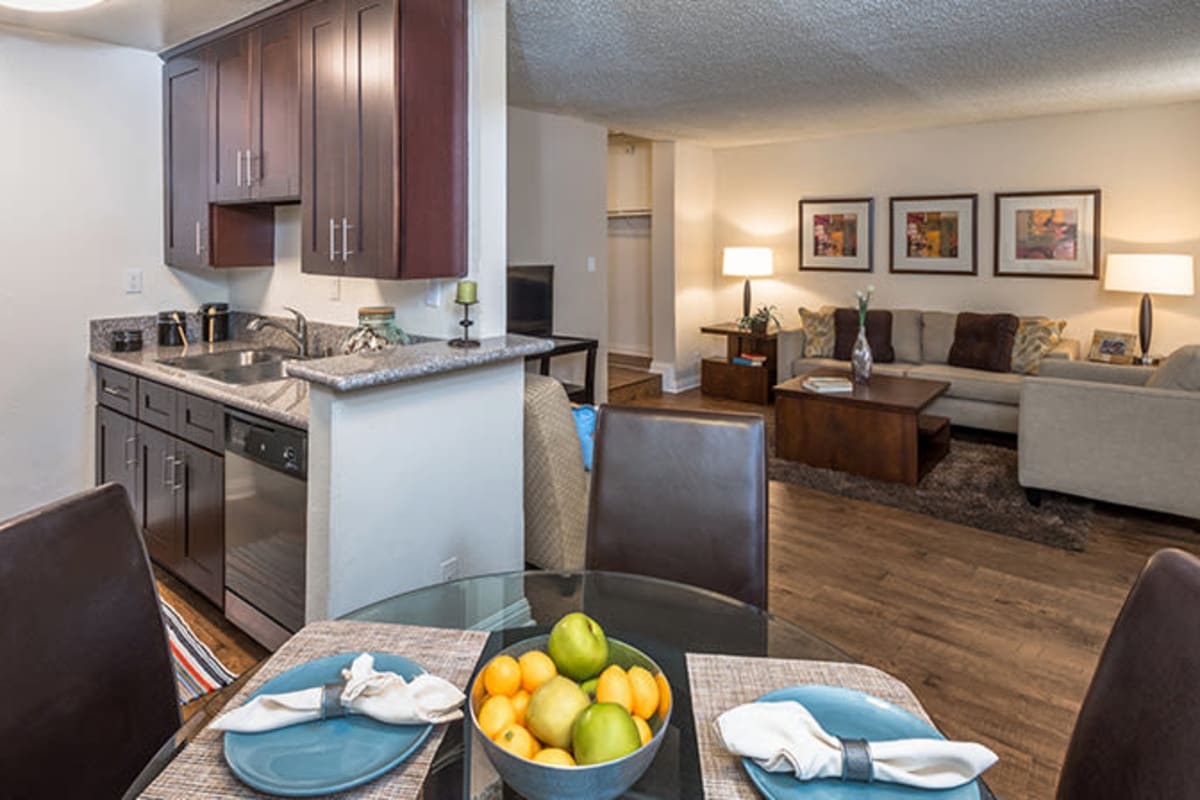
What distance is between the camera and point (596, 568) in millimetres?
1735

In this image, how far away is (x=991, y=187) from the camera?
224 inches

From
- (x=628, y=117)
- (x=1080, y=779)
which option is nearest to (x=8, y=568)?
(x=1080, y=779)

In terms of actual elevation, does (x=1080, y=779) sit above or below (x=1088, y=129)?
below

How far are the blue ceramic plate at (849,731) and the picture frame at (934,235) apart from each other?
18.7 ft

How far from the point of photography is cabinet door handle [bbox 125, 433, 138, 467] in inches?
117

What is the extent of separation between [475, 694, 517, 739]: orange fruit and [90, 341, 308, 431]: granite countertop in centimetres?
146

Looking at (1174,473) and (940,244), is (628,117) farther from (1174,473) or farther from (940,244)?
(1174,473)

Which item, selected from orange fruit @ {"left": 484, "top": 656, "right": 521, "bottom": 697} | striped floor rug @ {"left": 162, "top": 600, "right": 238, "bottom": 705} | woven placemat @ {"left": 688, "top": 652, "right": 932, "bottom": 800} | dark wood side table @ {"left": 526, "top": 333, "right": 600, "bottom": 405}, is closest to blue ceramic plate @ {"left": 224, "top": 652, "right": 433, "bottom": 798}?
orange fruit @ {"left": 484, "top": 656, "right": 521, "bottom": 697}

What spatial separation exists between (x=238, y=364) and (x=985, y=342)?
16.2 feet

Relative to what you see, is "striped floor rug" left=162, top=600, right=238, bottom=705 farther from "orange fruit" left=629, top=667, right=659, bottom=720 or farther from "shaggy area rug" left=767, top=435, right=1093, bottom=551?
"shaggy area rug" left=767, top=435, right=1093, bottom=551

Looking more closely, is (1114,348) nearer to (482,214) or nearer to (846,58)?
(846,58)

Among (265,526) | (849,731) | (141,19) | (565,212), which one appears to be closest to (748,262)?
Answer: (565,212)

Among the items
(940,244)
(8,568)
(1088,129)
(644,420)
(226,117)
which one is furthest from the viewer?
(940,244)

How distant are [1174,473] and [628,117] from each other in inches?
159
